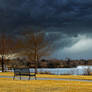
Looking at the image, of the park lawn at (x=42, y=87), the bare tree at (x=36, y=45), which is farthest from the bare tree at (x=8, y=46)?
the park lawn at (x=42, y=87)

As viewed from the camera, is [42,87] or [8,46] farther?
[8,46]

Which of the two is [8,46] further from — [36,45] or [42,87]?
[42,87]

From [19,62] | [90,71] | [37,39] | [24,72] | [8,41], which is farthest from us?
[19,62]

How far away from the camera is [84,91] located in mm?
11914

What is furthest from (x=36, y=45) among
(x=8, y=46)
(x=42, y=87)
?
(x=42, y=87)

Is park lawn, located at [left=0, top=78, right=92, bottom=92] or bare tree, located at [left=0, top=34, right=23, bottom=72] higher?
bare tree, located at [left=0, top=34, right=23, bottom=72]

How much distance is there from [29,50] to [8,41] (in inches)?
263

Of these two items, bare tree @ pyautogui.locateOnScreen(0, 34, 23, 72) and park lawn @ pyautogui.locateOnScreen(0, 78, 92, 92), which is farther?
bare tree @ pyautogui.locateOnScreen(0, 34, 23, 72)

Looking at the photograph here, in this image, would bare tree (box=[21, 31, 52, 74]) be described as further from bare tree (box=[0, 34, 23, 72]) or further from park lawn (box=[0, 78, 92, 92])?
park lawn (box=[0, 78, 92, 92])

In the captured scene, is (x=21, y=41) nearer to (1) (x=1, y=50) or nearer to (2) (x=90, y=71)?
(1) (x=1, y=50)

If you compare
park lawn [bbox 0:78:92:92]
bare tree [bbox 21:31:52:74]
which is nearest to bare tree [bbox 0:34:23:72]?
bare tree [bbox 21:31:52:74]

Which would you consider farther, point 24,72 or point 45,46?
point 45,46

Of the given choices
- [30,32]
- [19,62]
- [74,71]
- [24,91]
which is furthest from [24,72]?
[19,62]

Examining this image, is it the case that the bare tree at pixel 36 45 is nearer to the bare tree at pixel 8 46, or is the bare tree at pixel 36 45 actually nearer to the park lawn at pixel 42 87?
the bare tree at pixel 8 46
